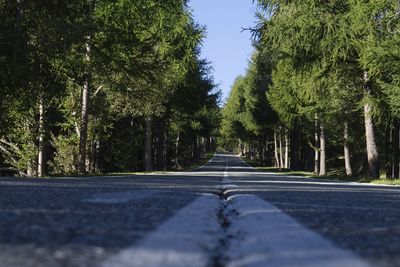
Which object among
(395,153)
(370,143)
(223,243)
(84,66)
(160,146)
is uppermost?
(84,66)

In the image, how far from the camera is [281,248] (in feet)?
9.19

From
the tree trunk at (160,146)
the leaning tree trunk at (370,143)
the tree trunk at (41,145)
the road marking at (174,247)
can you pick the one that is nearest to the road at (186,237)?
the road marking at (174,247)

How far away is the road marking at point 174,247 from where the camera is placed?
7.98 feet

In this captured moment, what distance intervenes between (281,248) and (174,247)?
54cm

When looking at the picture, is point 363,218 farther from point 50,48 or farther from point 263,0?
point 263,0

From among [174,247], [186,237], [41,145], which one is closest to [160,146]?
[41,145]

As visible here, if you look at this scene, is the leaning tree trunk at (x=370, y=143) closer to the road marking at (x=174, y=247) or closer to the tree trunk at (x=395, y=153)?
the tree trunk at (x=395, y=153)

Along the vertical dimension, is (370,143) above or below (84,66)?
below

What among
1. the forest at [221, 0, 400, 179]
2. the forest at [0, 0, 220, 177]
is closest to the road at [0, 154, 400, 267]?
the forest at [0, 0, 220, 177]

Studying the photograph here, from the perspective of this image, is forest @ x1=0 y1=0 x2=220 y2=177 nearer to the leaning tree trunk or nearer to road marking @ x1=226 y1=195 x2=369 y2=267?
the leaning tree trunk

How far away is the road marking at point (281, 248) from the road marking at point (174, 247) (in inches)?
5.8

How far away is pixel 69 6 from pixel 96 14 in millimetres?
2014

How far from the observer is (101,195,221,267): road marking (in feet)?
7.98

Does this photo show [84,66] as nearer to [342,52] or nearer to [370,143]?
[342,52]
